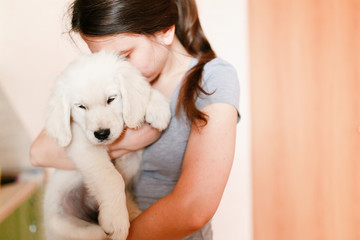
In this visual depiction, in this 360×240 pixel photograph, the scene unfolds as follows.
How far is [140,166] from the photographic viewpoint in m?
1.07

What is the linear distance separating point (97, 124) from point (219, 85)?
365mm

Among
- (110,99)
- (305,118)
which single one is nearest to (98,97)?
(110,99)

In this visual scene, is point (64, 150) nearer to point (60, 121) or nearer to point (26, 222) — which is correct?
point (60, 121)

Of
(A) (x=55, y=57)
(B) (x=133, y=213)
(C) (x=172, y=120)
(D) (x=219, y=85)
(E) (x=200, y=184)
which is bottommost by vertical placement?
(B) (x=133, y=213)

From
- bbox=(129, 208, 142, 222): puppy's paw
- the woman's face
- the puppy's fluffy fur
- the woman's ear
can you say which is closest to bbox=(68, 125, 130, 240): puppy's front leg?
the puppy's fluffy fur

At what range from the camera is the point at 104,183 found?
2.93 ft

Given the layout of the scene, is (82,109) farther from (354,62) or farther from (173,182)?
(354,62)

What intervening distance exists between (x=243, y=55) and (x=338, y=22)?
52 centimetres

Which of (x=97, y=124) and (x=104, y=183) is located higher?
(x=97, y=124)

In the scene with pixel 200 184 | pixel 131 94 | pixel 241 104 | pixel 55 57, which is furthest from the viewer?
pixel 241 104

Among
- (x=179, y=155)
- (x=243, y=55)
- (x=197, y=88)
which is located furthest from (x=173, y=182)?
(x=243, y=55)

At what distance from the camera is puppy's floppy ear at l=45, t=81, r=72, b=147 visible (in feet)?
3.05

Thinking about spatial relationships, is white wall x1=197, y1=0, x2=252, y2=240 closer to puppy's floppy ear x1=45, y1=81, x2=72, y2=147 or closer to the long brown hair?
the long brown hair

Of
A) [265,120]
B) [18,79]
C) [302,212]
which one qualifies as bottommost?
[302,212]
